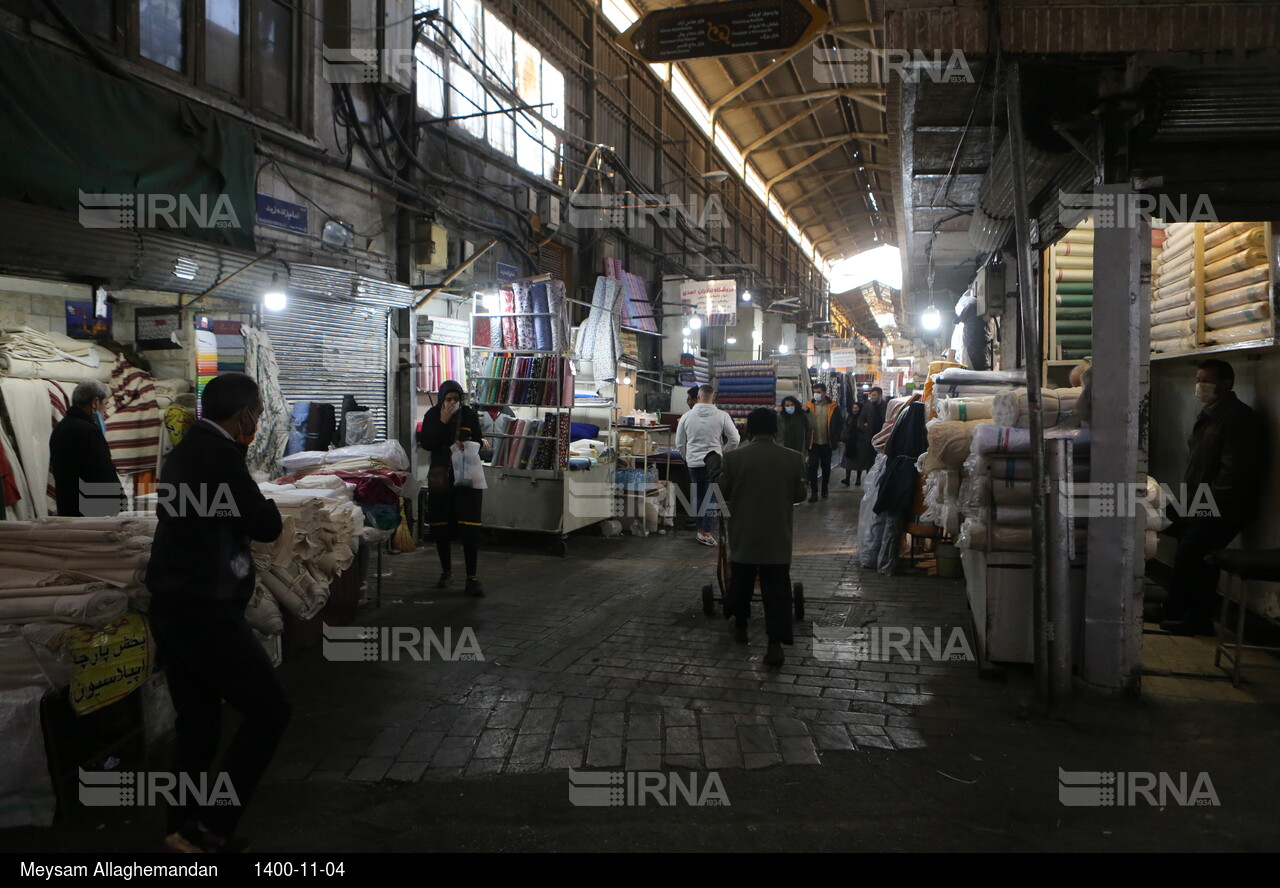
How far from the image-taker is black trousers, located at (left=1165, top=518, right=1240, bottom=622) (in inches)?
240

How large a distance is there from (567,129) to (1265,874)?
49.3 ft

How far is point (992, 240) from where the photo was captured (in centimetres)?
802

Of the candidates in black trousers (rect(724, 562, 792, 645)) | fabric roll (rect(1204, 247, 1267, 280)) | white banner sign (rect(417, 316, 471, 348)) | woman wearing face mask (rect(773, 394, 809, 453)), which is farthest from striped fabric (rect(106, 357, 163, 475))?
fabric roll (rect(1204, 247, 1267, 280))

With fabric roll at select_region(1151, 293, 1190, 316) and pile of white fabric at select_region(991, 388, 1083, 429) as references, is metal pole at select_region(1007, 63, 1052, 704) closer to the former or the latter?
pile of white fabric at select_region(991, 388, 1083, 429)

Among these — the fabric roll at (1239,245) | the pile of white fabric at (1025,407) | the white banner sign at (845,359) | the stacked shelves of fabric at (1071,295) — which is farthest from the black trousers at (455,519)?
the white banner sign at (845,359)

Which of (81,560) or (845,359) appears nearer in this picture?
(81,560)

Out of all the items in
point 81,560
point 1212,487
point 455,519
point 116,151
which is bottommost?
point 455,519

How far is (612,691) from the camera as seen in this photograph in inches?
203

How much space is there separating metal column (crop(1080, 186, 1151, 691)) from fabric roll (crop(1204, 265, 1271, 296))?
265cm

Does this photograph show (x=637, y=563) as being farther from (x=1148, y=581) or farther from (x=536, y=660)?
(x=1148, y=581)

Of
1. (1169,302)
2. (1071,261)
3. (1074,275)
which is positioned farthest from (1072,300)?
(1169,302)

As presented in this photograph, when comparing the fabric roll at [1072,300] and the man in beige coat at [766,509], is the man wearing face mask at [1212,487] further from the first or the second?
the man in beige coat at [766,509]

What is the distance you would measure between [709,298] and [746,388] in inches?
136

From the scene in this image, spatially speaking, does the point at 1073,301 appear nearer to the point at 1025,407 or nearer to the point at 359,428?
the point at 1025,407
